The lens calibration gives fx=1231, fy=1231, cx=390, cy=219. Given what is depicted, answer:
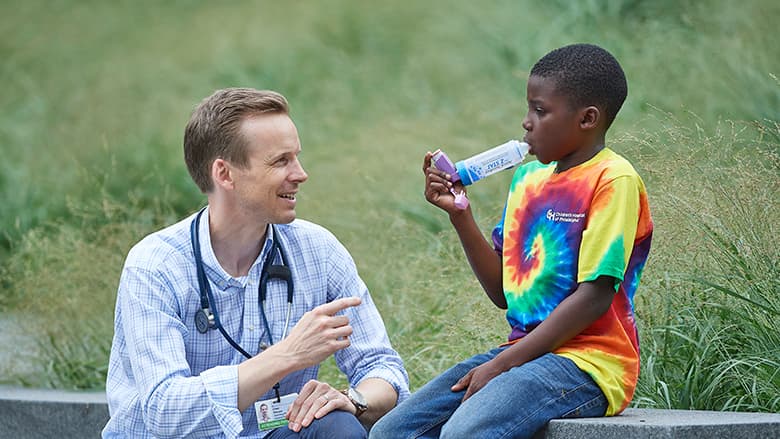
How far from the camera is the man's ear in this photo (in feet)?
11.2

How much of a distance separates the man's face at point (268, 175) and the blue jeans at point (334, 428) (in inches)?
21.9

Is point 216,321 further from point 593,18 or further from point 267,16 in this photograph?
point 267,16

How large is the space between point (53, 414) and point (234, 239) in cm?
195

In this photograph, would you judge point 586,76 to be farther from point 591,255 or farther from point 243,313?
point 243,313

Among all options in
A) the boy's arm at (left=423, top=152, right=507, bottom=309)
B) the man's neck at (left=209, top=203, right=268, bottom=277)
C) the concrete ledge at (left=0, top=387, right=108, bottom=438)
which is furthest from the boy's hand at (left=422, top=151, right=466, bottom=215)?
the concrete ledge at (left=0, top=387, right=108, bottom=438)

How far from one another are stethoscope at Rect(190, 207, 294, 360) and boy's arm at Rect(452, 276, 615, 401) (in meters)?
0.75

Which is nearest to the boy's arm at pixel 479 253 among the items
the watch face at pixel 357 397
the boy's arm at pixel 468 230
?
the boy's arm at pixel 468 230

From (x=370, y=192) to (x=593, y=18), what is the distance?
214 centimetres

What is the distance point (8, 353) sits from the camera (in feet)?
20.1

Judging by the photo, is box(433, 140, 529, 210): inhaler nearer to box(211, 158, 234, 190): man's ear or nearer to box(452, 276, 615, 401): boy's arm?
box(452, 276, 615, 401): boy's arm

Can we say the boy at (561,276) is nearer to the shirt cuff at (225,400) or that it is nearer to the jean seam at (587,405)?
the jean seam at (587,405)

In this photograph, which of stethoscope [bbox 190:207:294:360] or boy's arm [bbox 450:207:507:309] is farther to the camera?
stethoscope [bbox 190:207:294:360]

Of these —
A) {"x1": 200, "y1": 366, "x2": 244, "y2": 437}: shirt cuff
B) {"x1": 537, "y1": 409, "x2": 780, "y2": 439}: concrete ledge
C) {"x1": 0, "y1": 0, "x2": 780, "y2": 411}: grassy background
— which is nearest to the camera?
{"x1": 537, "y1": 409, "x2": 780, "y2": 439}: concrete ledge

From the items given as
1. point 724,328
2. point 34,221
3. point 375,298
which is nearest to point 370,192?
point 375,298
